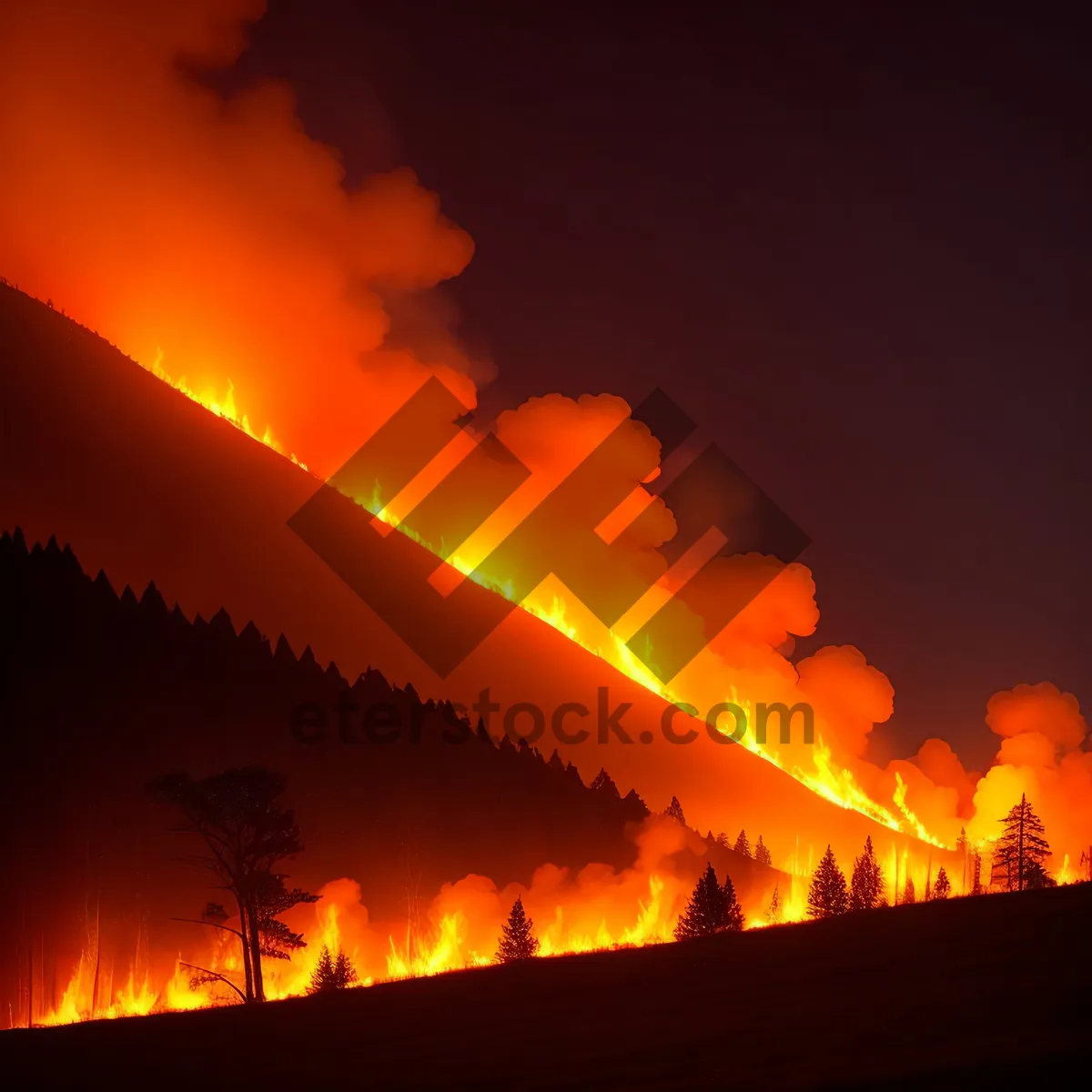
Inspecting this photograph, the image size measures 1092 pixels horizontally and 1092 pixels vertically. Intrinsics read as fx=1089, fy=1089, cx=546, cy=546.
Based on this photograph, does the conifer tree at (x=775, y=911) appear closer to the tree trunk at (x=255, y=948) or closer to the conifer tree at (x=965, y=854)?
the conifer tree at (x=965, y=854)

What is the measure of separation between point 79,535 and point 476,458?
7293 cm

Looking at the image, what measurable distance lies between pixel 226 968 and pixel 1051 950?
4187 cm

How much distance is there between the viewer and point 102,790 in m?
54.8

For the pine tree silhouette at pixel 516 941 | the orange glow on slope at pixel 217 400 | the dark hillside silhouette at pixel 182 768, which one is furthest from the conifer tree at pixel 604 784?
the orange glow on slope at pixel 217 400

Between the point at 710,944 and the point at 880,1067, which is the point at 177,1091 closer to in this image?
the point at 880,1067

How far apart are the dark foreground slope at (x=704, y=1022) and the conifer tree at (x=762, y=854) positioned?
239 feet

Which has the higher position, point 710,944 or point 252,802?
point 252,802

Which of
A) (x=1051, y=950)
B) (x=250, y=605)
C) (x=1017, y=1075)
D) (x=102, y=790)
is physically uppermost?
(x=250, y=605)

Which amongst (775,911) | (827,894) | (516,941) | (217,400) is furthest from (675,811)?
(217,400)

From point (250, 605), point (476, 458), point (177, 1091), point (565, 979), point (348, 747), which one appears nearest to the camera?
Result: point (177, 1091)

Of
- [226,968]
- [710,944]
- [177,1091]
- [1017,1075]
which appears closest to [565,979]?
[710,944]

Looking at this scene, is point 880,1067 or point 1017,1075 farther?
point 880,1067

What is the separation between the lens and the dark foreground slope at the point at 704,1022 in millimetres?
13938

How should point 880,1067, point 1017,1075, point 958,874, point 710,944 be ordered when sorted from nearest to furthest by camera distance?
point 1017,1075 < point 880,1067 < point 710,944 < point 958,874
